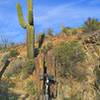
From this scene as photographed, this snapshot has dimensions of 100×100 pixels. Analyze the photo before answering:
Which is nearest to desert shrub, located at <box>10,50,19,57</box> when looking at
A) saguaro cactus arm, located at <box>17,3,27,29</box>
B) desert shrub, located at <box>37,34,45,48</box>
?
desert shrub, located at <box>37,34,45,48</box>

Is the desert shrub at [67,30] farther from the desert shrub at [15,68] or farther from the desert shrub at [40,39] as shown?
the desert shrub at [15,68]

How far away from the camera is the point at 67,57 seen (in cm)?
2809

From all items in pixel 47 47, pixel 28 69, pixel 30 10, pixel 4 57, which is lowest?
pixel 28 69

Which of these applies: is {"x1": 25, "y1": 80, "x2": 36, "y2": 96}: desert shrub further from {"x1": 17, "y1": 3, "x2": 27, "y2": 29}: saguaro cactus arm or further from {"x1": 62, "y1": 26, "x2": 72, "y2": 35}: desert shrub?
{"x1": 62, "y1": 26, "x2": 72, "y2": 35}: desert shrub

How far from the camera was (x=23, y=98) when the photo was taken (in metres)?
27.1

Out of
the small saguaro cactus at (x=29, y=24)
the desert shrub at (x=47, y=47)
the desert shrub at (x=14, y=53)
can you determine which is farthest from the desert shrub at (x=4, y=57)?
the small saguaro cactus at (x=29, y=24)

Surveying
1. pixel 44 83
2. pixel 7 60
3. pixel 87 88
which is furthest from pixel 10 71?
pixel 87 88

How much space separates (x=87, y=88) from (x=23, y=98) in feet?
12.8

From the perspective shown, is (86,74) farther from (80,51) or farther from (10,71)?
(10,71)

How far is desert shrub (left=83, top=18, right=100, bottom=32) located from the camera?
31.2 metres

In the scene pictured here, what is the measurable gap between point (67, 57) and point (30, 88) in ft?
9.91

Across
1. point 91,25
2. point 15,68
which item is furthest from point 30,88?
point 91,25

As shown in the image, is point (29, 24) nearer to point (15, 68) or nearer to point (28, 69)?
point (28, 69)

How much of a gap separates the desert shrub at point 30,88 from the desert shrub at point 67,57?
6.29 ft
